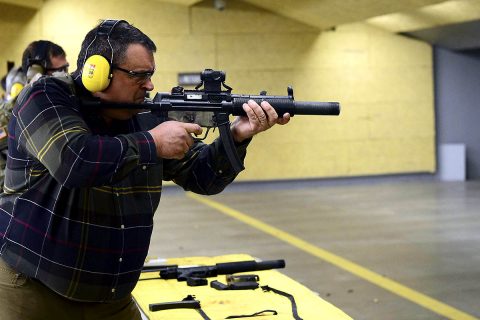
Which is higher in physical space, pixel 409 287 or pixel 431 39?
pixel 431 39

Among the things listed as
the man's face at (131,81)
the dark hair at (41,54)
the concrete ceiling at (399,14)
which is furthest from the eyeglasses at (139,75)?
the concrete ceiling at (399,14)

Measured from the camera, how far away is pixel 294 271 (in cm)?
669

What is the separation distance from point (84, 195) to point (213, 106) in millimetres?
551

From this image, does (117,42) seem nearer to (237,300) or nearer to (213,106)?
(213,106)

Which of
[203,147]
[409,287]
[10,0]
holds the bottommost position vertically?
[409,287]

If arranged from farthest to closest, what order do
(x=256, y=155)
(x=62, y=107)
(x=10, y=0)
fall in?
(x=256, y=155), (x=10, y=0), (x=62, y=107)

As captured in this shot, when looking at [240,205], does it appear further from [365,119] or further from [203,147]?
[203,147]

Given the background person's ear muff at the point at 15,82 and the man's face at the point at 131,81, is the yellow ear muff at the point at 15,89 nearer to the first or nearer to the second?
the background person's ear muff at the point at 15,82

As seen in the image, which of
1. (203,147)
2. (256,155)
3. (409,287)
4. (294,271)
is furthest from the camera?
(256,155)

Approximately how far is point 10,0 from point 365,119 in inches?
246

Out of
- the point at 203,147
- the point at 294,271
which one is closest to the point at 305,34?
the point at 294,271

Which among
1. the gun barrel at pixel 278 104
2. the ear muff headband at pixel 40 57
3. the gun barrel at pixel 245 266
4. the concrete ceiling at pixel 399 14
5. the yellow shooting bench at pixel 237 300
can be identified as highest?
the concrete ceiling at pixel 399 14

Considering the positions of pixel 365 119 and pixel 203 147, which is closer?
pixel 203 147

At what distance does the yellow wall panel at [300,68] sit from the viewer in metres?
12.4
